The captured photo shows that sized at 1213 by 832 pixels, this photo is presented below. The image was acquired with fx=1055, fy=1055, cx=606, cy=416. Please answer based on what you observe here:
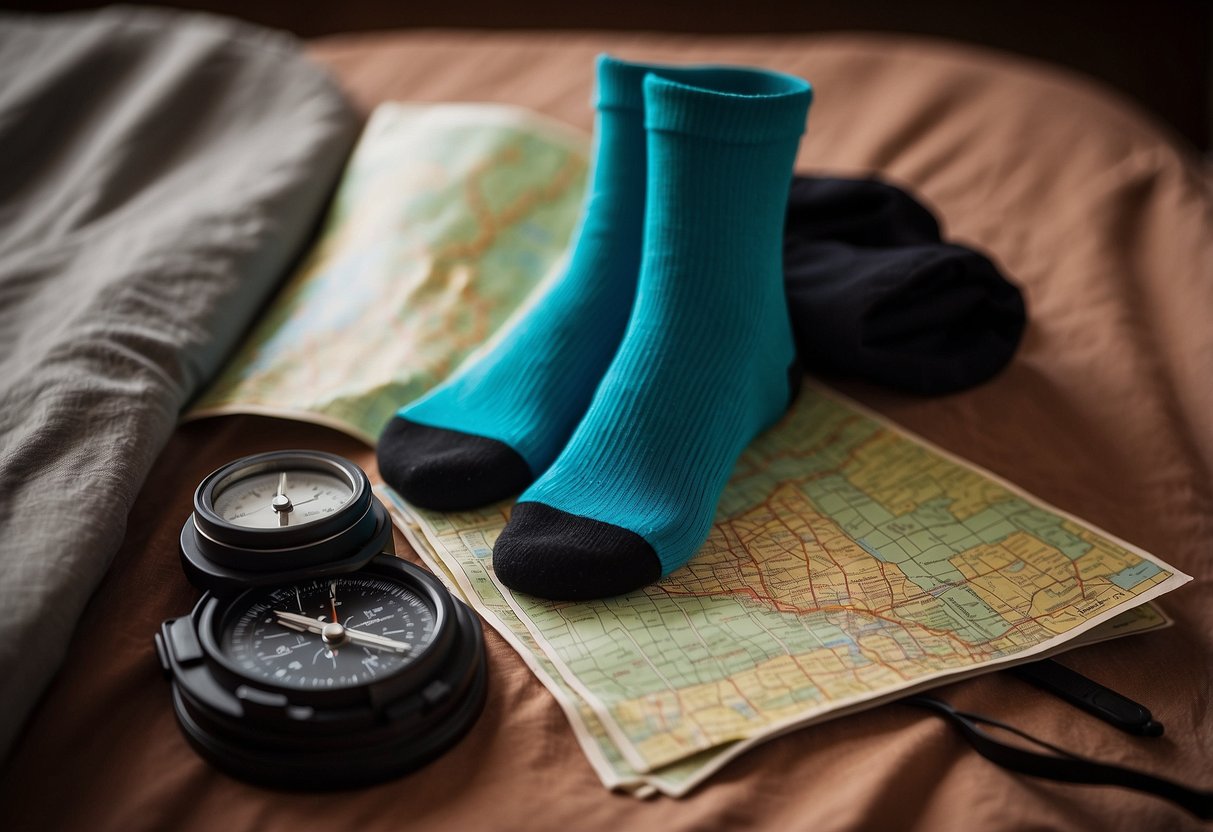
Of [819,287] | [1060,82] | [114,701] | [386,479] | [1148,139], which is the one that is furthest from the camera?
[1060,82]

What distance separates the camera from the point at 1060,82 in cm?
151

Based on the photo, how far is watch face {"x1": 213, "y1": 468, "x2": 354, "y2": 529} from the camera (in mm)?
738

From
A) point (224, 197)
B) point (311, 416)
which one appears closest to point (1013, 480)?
point (311, 416)

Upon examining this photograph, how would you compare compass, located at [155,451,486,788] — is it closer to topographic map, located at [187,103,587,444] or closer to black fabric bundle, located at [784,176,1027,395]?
topographic map, located at [187,103,587,444]

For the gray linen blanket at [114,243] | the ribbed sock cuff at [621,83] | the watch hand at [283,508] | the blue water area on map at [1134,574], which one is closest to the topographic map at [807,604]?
the blue water area on map at [1134,574]

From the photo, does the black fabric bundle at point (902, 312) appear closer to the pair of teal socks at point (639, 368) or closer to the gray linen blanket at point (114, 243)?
the pair of teal socks at point (639, 368)

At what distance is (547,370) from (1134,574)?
1.70 feet

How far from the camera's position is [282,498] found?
74 centimetres

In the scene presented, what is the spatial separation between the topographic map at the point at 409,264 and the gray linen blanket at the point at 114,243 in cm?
4

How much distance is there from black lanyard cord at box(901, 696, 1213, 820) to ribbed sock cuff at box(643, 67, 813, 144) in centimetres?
50

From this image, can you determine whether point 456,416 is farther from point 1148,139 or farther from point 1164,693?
point 1148,139

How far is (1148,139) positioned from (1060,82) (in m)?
0.17

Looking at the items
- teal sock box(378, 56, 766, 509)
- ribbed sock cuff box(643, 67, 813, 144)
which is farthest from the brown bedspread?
ribbed sock cuff box(643, 67, 813, 144)

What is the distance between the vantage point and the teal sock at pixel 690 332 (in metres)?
0.83
